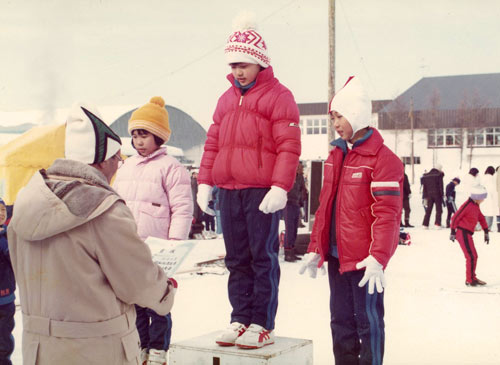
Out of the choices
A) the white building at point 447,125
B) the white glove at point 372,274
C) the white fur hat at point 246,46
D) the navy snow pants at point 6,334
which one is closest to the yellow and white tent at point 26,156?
the navy snow pants at point 6,334

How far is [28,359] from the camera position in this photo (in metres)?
2.72

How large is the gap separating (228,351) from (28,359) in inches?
76.6

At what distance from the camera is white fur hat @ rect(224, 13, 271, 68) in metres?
4.69

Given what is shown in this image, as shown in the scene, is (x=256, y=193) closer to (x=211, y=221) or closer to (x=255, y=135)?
(x=255, y=135)

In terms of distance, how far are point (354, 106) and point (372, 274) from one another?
1079mm

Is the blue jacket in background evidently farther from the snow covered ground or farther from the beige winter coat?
the beige winter coat

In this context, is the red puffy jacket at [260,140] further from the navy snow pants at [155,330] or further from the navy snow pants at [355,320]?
the navy snow pants at [155,330]

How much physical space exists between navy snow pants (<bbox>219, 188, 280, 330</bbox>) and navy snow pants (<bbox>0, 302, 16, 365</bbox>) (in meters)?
1.52

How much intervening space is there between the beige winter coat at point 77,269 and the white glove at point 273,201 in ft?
5.85

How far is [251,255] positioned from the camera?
477cm

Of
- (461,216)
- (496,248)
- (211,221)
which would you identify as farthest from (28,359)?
(211,221)

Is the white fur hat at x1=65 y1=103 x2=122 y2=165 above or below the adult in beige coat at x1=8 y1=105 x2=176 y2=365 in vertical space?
above

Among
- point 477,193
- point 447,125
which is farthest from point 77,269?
point 447,125

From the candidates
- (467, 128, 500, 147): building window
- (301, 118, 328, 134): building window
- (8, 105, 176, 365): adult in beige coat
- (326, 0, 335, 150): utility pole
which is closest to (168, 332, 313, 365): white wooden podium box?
(8, 105, 176, 365): adult in beige coat
